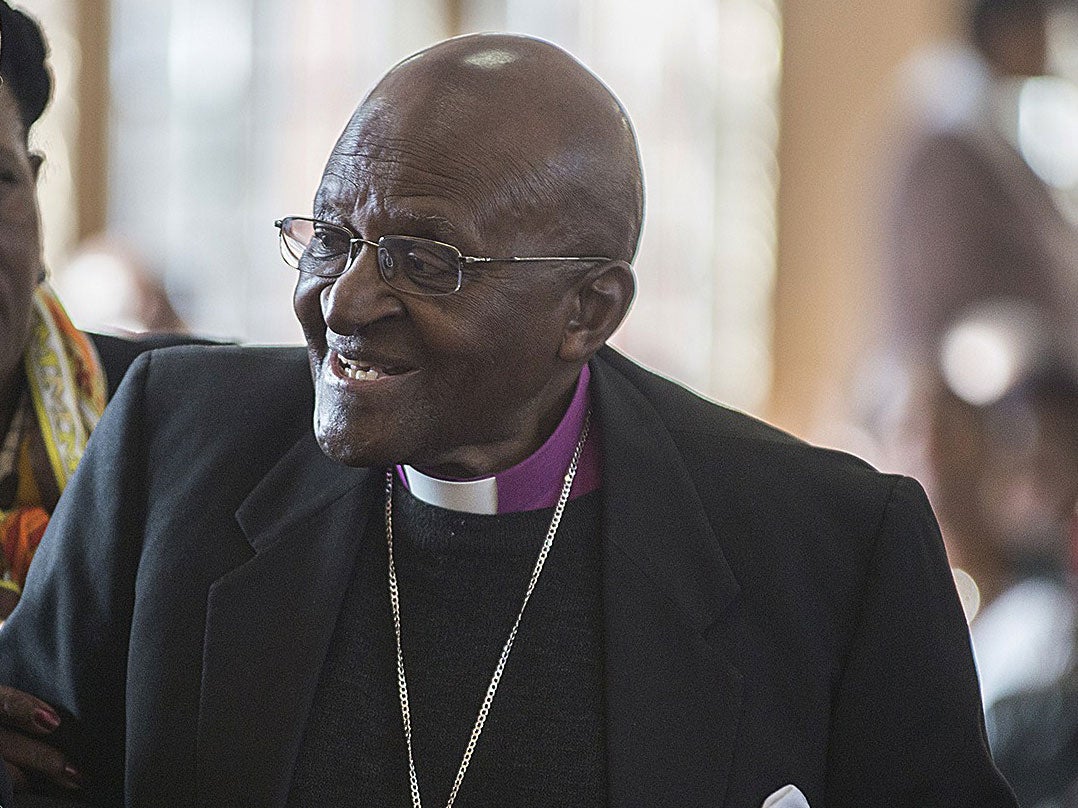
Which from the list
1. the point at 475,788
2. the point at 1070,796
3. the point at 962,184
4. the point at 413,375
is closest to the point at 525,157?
the point at 413,375

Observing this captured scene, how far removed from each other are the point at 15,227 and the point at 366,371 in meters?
0.65

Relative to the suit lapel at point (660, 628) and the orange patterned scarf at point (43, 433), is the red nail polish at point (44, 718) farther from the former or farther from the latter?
the suit lapel at point (660, 628)

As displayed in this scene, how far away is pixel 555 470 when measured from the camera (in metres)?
2.67

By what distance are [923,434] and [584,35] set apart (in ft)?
19.6

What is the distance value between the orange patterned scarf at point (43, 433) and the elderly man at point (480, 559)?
7.4 inches

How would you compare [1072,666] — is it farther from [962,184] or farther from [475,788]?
[962,184]

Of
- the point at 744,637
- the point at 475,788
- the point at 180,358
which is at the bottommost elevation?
the point at 475,788

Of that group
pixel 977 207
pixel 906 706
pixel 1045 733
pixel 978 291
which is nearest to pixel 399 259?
pixel 906 706

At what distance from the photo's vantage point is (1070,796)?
3643mm

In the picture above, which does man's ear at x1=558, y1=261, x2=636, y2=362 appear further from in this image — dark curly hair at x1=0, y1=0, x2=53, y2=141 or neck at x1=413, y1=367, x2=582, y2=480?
dark curly hair at x1=0, y1=0, x2=53, y2=141

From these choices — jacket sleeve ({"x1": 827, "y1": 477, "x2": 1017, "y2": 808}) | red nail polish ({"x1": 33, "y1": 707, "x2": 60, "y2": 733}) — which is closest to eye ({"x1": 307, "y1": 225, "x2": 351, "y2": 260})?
red nail polish ({"x1": 33, "y1": 707, "x2": 60, "y2": 733})

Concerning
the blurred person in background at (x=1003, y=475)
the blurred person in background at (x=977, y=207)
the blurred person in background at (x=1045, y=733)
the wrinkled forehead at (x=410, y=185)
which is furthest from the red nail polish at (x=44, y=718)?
the blurred person in background at (x=977, y=207)

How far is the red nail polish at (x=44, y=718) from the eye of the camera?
8.41ft

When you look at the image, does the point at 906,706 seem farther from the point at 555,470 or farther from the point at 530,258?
the point at 530,258
